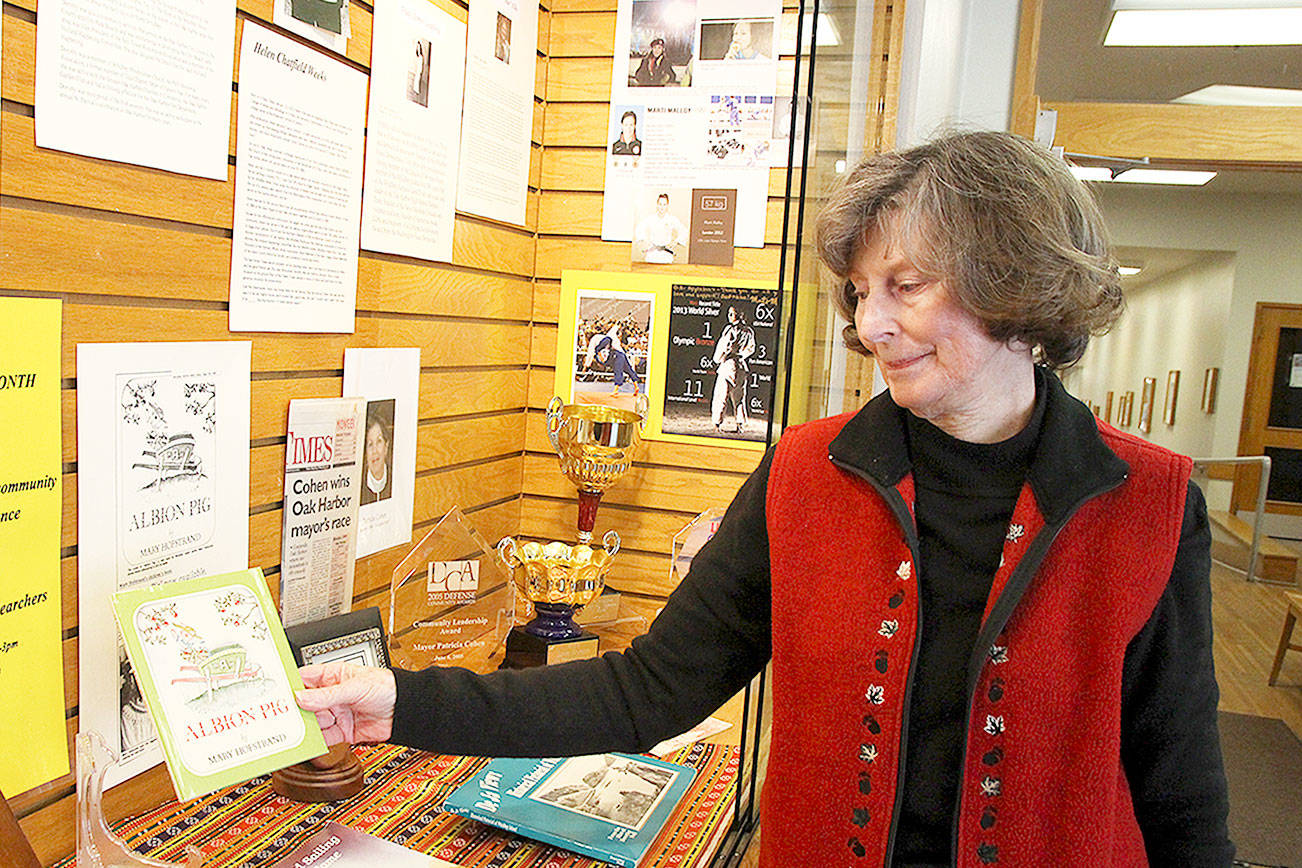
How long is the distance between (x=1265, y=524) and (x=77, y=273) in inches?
138

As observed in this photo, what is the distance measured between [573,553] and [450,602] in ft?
0.95

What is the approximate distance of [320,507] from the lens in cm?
168

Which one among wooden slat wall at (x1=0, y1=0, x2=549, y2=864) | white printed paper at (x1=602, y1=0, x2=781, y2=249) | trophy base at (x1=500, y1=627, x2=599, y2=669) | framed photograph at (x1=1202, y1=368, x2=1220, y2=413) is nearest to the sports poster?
white printed paper at (x1=602, y1=0, x2=781, y2=249)

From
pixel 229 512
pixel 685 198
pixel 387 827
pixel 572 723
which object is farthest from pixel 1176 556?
pixel 685 198

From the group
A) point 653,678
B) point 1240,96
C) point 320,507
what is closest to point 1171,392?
point 1240,96

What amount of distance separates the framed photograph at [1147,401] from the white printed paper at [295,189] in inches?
108

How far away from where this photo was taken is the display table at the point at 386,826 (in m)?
1.33

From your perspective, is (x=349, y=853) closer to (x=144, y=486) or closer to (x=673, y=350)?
(x=144, y=486)

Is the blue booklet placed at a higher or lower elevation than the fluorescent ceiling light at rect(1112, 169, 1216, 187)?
lower

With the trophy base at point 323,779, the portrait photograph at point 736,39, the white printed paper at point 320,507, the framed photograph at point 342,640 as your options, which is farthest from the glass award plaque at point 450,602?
the portrait photograph at point 736,39

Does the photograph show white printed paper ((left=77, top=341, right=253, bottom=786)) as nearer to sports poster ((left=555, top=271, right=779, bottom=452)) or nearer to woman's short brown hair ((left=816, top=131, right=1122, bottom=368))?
woman's short brown hair ((left=816, top=131, right=1122, bottom=368))

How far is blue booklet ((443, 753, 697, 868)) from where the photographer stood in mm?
1410

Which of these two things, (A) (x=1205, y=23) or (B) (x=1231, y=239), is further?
(B) (x=1231, y=239)

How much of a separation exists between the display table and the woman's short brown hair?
0.86 meters
